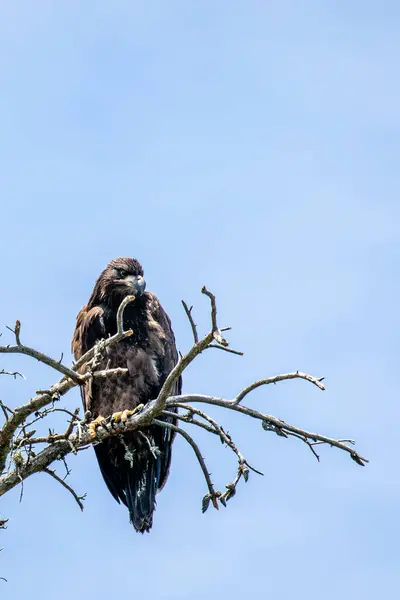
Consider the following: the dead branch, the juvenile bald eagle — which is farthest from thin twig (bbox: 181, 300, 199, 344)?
the juvenile bald eagle

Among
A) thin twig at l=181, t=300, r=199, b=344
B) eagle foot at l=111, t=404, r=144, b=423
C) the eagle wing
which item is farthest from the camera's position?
the eagle wing

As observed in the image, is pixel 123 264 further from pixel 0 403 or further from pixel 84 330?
pixel 0 403

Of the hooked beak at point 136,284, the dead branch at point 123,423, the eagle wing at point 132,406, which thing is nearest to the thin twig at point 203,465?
the dead branch at point 123,423

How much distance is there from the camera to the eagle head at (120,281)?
9539mm

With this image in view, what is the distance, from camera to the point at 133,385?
9039mm

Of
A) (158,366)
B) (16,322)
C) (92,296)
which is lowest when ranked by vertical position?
(16,322)

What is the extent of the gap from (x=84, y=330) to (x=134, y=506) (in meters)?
1.60

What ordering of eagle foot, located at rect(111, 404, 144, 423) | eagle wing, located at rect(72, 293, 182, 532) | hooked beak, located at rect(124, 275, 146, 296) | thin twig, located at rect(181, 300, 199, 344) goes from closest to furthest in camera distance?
thin twig, located at rect(181, 300, 199, 344) → eagle foot, located at rect(111, 404, 144, 423) → eagle wing, located at rect(72, 293, 182, 532) → hooked beak, located at rect(124, 275, 146, 296)

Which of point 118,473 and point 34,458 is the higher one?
point 118,473

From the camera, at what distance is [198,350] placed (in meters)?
5.93

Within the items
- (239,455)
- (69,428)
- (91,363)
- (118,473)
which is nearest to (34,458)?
(69,428)

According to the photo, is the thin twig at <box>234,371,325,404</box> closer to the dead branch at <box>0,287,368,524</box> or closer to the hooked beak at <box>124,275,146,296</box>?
the dead branch at <box>0,287,368,524</box>

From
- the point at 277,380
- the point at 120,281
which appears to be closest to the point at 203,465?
the point at 277,380

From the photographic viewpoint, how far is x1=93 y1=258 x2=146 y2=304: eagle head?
9539 millimetres
